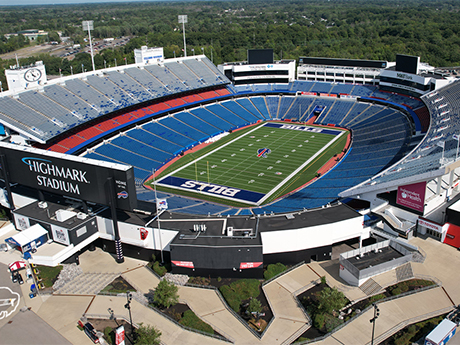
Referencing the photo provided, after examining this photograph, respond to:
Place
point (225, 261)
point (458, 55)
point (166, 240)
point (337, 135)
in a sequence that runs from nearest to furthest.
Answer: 1. point (225, 261)
2. point (166, 240)
3. point (337, 135)
4. point (458, 55)

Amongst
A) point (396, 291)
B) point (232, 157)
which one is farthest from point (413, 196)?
point (232, 157)

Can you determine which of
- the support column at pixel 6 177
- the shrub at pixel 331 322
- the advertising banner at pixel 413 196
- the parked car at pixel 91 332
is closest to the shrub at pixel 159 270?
the parked car at pixel 91 332

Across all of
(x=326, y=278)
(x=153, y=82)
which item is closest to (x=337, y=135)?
(x=153, y=82)

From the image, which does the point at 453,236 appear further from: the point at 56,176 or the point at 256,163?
the point at 56,176

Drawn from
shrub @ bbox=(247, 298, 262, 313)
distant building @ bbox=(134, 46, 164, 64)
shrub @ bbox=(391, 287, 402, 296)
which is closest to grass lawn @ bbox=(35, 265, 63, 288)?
shrub @ bbox=(247, 298, 262, 313)

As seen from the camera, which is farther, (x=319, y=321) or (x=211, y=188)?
(x=211, y=188)

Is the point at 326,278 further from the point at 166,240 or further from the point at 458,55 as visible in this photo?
the point at 458,55
